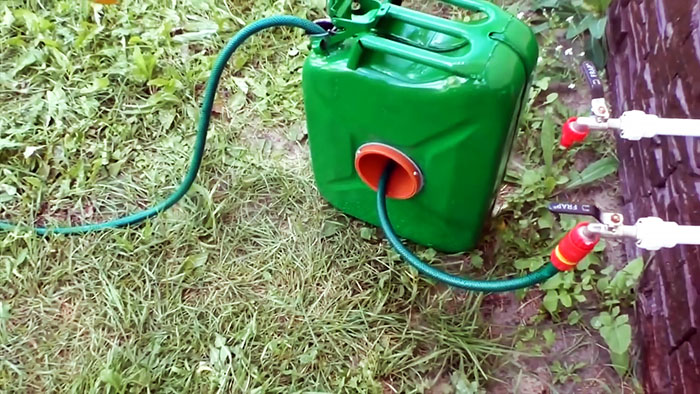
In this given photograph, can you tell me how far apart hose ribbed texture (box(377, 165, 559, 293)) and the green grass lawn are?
0.14m

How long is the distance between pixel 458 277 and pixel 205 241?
0.53m

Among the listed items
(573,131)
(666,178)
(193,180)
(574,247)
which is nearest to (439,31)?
(573,131)

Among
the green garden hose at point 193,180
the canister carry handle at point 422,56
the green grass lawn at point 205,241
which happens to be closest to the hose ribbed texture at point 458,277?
the green garden hose at point 193,180

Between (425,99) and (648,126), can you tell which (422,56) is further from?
(648,126)

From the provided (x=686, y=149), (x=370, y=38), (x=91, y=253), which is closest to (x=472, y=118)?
(x=370, y=38)

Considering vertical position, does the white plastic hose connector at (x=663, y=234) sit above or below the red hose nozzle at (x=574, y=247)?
above

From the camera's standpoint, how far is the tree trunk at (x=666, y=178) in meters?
1.11

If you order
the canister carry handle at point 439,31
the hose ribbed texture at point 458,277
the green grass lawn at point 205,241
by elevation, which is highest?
the canister carry handle at point 439,31

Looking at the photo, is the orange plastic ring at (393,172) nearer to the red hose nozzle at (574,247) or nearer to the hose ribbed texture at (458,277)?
the hose ribbed texture at (458,277)

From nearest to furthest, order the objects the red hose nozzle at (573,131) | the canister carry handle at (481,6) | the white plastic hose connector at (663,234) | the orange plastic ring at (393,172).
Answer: the white plastic hose connector at (663,234) < the red hose nozzle at (573,131) < the canister carry handle at (481,6) < the orange plastic ring at (393,172)

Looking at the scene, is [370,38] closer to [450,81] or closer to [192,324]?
[450,81]

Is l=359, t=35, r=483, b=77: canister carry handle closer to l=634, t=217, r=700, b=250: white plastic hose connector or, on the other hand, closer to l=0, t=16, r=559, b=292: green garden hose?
l=0, t=16, r=559, b=292: green garden hose

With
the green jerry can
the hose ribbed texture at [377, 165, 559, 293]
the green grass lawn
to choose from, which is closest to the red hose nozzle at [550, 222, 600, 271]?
the hose ribbed texture at [377, 165, 559, 293]

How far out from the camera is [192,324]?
1318mm
